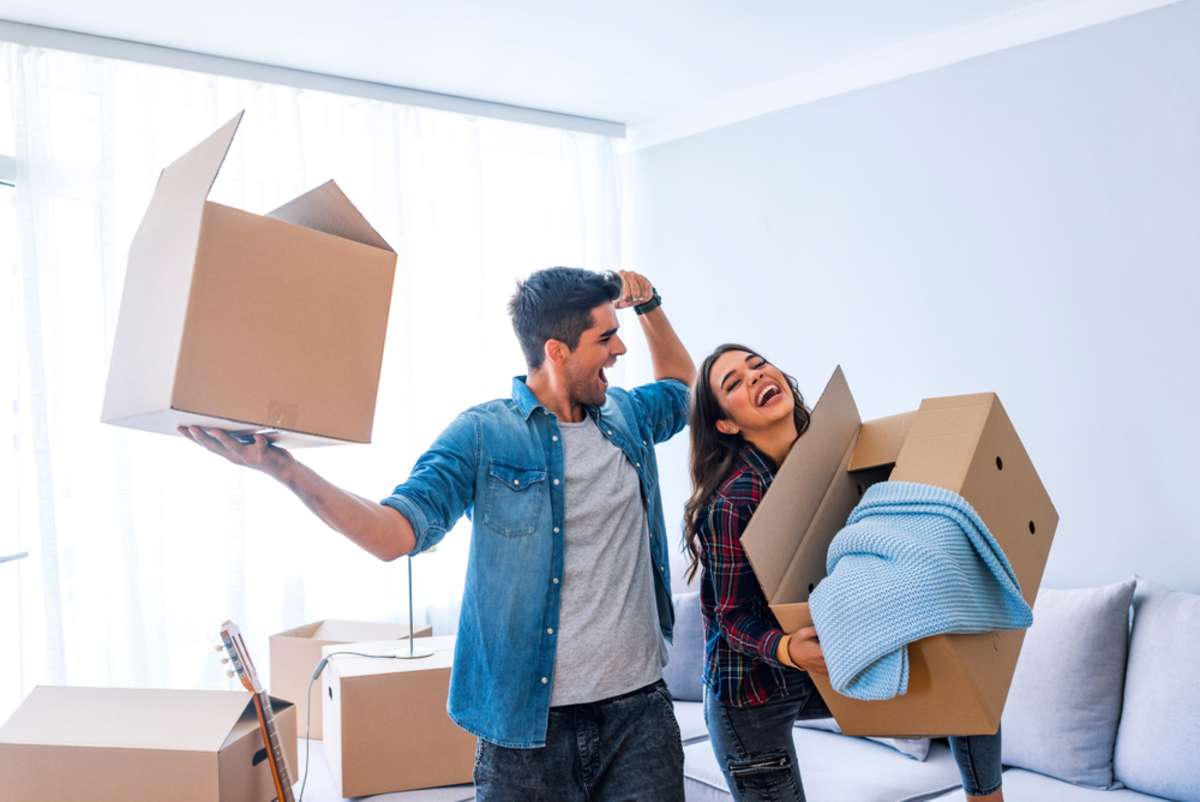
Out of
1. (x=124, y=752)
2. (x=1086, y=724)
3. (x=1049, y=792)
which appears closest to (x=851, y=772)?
(x=1049, y=792)

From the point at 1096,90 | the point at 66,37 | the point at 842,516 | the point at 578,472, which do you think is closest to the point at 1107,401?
the point at 1096,90

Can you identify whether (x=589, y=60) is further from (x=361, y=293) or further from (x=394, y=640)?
(x=361, y=293)

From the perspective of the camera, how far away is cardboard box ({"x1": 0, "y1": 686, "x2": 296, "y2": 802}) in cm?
186

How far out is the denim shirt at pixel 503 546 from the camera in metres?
1.58

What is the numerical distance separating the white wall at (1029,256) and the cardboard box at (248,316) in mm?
2060

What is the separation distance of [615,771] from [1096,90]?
216cm

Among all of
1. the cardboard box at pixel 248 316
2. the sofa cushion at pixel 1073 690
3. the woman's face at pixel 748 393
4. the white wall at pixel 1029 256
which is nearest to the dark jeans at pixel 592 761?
the woman's face at pixel 748 393

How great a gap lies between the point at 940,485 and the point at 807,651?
0.94 ft

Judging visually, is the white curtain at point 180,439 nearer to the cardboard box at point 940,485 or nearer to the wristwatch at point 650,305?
the wristwatch at point 650,305

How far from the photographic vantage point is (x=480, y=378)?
12.0 ft

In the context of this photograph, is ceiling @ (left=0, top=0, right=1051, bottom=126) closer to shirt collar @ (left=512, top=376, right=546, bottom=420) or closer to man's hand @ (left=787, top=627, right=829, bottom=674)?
shirt collar @ (left=512, top=376, right=546, bottom=420)

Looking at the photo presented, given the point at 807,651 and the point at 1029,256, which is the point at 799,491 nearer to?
the point at 807,651

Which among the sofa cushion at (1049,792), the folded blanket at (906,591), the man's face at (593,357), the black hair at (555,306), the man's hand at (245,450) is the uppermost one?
the black hair at (555,306)

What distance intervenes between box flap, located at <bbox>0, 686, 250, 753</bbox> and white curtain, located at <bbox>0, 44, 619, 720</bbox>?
0.94 metres
